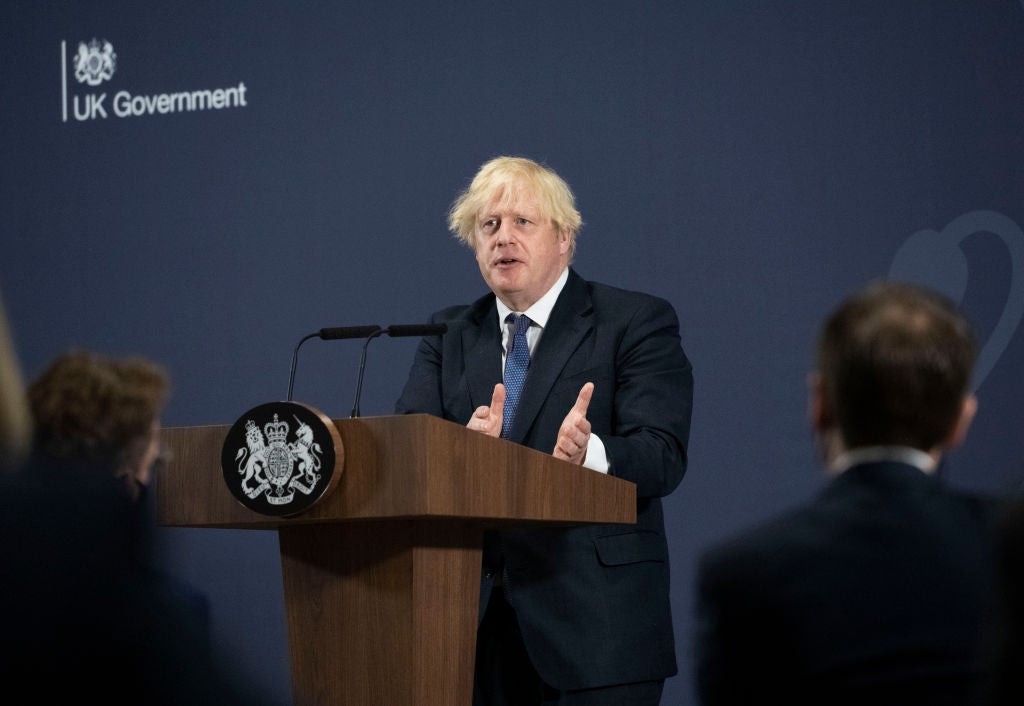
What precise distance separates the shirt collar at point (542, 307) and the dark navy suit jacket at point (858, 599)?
171cm

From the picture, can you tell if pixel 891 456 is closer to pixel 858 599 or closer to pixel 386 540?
pixel 858 599

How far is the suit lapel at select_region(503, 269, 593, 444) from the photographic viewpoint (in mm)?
2785

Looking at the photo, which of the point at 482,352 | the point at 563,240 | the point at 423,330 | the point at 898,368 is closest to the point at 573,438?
the point at 423,330

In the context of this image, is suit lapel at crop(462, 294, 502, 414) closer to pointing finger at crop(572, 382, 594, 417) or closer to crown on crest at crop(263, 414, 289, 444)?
pointing finger at crop(572, 382, 594, 417)

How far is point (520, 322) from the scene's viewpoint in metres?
2.99

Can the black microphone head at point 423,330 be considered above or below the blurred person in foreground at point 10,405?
above

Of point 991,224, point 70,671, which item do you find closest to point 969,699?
point 70,671

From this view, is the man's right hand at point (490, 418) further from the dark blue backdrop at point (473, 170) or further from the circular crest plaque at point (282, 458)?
the dark blue backdrop at point (473, 170)

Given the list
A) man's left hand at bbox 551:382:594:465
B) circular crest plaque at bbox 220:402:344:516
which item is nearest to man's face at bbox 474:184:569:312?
man's left hand at bbox 551:382:594:465

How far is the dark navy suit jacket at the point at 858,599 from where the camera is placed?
1.20m

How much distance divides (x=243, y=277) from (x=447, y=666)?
2.92 m

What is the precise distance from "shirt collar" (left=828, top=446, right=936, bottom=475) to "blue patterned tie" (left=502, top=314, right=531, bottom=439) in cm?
150

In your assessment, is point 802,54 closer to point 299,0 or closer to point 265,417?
point 299,0

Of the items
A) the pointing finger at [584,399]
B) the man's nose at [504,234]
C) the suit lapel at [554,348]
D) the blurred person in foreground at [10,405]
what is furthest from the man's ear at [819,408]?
the man's nose at [504,234]
